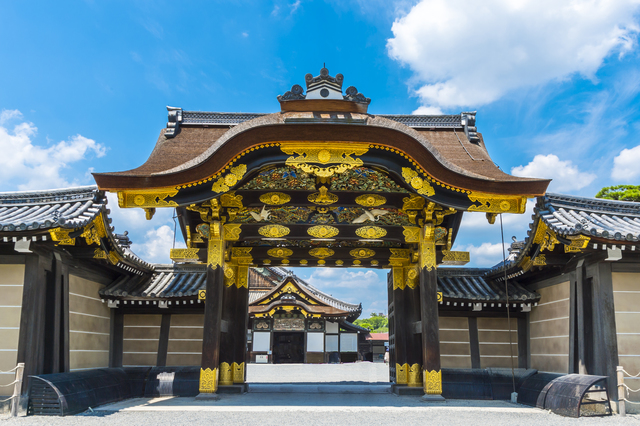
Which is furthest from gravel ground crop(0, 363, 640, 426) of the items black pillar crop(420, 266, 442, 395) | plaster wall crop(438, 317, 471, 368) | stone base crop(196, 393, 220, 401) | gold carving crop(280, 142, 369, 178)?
gold carving crop(280, 142, 369, 178)

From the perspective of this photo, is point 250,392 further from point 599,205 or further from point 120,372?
point 599,205

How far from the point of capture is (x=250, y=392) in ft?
34.7

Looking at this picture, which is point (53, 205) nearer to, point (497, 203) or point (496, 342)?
point (497, 203)

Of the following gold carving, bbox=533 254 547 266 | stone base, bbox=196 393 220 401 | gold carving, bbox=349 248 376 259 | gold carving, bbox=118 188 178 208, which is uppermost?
gold carving, bbox=118 188 178 208

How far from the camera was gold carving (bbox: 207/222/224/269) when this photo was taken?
934cm

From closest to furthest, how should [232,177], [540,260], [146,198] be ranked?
[232,177], [146,198], [540,260]

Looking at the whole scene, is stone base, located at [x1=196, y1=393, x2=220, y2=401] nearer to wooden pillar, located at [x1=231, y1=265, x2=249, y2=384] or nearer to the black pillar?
wooden pillar, located at [x1=231, y1=265, x2=249, y2=384]

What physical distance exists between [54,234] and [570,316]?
928 centimetres

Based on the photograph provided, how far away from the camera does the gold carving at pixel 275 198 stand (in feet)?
31.1

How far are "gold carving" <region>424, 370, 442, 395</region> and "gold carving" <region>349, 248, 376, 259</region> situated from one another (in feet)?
11.3

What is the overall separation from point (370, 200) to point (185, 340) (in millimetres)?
5840

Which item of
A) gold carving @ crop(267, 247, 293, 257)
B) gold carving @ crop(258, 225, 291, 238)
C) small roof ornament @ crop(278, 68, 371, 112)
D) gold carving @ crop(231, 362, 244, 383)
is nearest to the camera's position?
small roof ornament @ crop(278, 68, 371, 112)

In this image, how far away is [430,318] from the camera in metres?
8.83

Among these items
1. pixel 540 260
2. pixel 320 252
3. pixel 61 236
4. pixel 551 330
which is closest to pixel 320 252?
pixel 320 252
